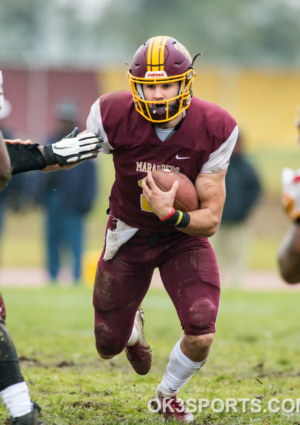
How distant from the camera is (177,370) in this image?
478 centimetres

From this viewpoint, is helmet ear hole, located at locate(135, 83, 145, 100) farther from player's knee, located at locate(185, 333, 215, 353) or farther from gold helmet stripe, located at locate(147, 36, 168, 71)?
player's knee, located at locate(185, 333, 215, 353)

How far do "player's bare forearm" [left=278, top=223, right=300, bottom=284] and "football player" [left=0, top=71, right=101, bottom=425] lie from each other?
1.38m

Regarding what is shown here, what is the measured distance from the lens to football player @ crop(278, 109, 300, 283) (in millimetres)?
3592

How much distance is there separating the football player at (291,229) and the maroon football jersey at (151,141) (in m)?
0.98

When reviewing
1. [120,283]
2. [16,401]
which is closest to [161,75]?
[120,283]

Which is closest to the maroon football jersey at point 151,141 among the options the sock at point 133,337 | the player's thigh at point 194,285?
the player's thigh at point 194,285

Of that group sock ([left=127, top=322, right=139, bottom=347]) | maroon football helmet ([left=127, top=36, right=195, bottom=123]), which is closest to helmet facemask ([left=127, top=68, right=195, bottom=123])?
maroon football helmet ([left=127, top=36, right=195, bottom=123])

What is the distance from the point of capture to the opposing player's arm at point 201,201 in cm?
454

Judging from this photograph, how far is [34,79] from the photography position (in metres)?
21.5

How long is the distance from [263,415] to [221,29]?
43.6 meters

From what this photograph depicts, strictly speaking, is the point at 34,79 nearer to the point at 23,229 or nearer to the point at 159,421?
the point at 23,229

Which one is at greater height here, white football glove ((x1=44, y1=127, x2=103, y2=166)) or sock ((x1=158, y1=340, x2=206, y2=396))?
white football glove ((x1=44, y1=127, x2=103, y2=166))

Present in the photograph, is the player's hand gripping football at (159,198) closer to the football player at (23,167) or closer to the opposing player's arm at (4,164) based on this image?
the football player at (23,167)

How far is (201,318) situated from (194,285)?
0.23 m
